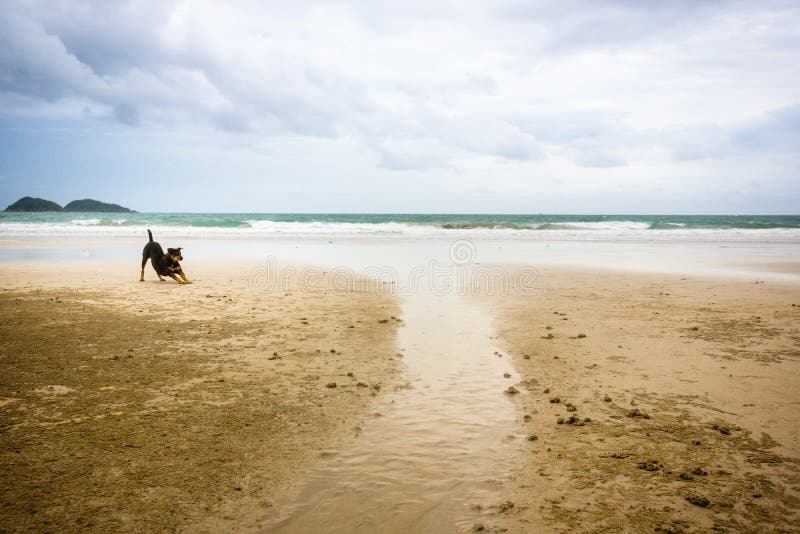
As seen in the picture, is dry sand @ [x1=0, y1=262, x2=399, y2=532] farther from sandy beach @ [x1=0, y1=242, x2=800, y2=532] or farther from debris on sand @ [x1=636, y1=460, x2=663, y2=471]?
debris on sand @ [x1=636, y1=460, x2=663, y2=471]

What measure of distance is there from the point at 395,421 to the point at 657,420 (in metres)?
2.42

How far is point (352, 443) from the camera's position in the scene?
154 inches

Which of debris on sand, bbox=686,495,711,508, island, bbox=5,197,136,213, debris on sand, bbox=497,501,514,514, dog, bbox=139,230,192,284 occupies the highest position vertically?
island, bbox=5,197,136,213

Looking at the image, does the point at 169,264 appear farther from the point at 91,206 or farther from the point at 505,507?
the point at 91,206

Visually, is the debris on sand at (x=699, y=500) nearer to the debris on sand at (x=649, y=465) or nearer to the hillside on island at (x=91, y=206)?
the debris on sand at (x=649, y=465)

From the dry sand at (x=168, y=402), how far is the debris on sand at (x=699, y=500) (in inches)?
103

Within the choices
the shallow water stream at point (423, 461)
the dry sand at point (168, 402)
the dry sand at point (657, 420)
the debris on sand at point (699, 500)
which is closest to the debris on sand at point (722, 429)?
the dry sand at point (657, 420)

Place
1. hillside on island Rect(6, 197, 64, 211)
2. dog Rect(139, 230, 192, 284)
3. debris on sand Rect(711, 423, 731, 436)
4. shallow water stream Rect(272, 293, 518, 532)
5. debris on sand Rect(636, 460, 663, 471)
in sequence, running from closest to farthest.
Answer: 1. shallow water stream Rect(272, 293, 518, 532)
2. debris on sand Rect(636, 460, 663, 471)
3. debris on sand Rect(711, 423, 731, 436)
4. dog Rect(139, 230, 192, 284)
5. hillside on island Rect(6, 197, 64, 211)

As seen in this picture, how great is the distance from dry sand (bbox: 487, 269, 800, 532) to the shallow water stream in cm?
23

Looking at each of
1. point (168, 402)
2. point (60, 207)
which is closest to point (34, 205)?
point (60, 207)

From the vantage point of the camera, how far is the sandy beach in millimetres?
2977

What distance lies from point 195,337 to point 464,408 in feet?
14.2

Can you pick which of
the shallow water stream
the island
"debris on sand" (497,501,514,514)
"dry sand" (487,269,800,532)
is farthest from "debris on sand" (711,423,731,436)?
the island

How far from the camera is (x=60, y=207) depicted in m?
91.0
